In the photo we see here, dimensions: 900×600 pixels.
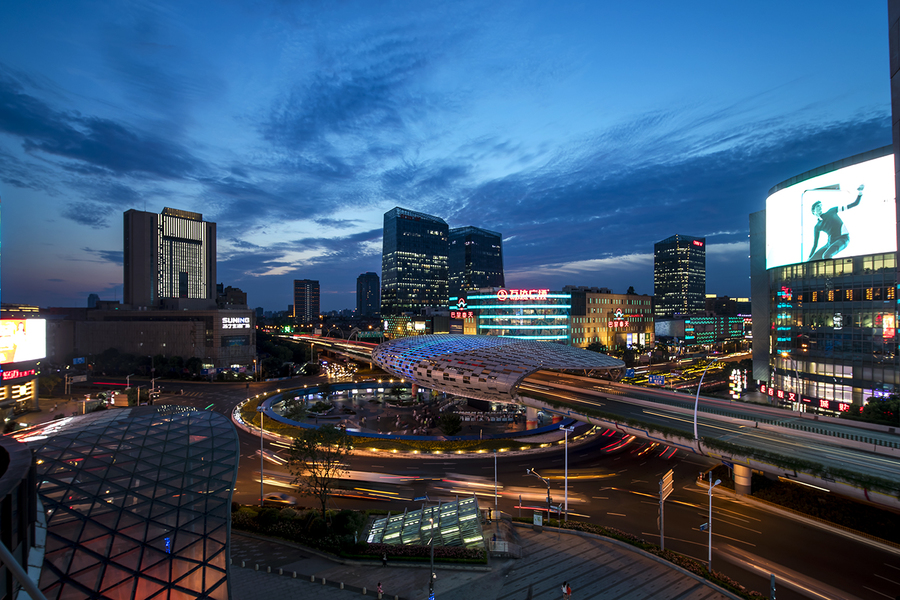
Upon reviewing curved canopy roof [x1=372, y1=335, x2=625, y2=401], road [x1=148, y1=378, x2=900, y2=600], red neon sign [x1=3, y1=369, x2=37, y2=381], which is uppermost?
curved canopy roof [x1=372, y1=335, x2=625, y2=401]

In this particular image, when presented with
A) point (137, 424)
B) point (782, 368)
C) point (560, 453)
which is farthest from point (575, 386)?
point (137, 424)

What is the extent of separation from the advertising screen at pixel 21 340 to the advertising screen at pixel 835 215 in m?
123

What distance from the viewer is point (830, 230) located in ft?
203

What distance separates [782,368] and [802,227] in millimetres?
23990

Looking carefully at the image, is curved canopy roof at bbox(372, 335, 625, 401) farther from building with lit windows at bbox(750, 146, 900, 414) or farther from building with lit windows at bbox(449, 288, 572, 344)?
building with lit windows at bbox(449, 288, 572, 344)

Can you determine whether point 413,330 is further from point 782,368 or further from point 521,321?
point 782,368

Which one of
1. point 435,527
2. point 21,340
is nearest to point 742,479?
point 435,527

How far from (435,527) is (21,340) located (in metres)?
75.8

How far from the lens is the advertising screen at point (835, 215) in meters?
56.0

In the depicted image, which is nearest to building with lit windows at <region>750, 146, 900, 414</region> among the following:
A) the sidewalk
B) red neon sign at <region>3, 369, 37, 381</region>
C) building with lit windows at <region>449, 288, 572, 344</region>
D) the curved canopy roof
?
the curved canopy roof

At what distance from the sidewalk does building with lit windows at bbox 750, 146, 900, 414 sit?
5730 centimetres

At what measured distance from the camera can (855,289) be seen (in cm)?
5984

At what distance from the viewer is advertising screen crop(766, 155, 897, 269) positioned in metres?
56.0

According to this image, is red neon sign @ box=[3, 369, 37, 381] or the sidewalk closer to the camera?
the sidewalk
